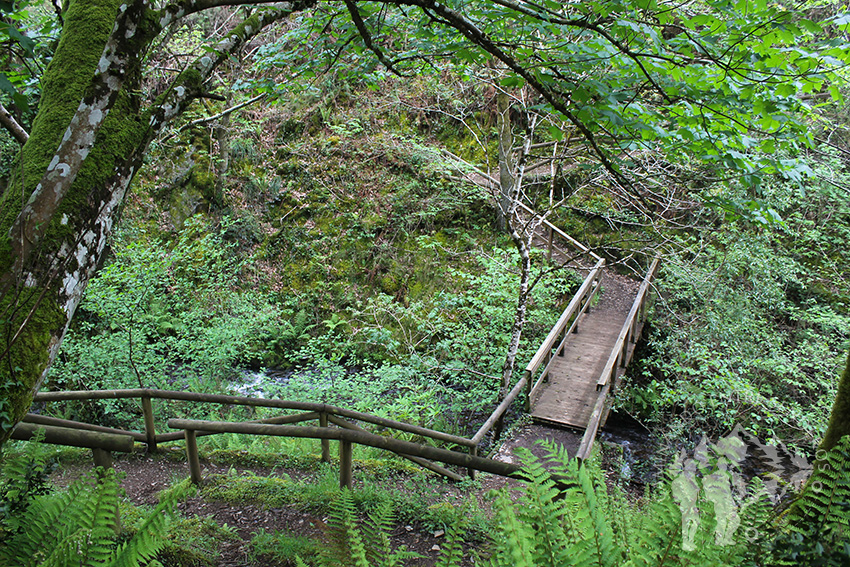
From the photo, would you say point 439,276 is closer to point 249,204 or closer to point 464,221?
point 464,221

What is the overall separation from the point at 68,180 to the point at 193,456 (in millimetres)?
3270

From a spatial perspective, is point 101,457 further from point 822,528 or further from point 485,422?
point 485,422

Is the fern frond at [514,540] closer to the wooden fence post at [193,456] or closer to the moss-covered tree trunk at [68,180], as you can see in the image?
the moss-covered tree trunk at [68,180]

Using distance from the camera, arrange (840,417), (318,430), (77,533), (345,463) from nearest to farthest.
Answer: (840,417) → (77,533) → (318,430) → (345,463)

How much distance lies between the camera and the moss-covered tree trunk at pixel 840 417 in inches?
71.7

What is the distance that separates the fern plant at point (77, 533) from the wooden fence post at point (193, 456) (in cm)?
221

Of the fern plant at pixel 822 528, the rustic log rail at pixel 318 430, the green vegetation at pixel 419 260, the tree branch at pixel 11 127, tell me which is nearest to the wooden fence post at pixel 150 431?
the rustic log rail at pixel 318 430

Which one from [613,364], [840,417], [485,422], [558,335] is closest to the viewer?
[840,417]

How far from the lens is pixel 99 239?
217 cm

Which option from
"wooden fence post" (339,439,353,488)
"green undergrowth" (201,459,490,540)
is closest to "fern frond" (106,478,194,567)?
"green undergrowth" (201,459,490,540)

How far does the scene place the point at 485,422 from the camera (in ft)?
22.5

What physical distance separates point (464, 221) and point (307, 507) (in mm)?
10804

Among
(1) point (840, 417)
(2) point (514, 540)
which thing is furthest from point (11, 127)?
(1) point (840, 417)

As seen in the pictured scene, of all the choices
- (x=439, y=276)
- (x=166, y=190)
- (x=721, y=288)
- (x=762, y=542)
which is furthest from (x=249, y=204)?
(x=762, y=542)
